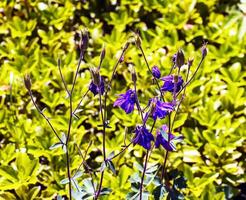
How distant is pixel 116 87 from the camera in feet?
8.24

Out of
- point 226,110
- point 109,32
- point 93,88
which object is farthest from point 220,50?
point 93,88

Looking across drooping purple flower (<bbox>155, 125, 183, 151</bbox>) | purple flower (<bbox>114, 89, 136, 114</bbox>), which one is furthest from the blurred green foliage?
purple flower (<bbox>114, 89, 136, 114</bbox>)

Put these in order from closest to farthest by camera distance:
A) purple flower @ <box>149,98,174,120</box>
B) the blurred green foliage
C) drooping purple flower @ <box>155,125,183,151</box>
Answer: purple flower @ <box>149,98,174,120</box> → drooping purple flower @ <box>155,125,183,151</box> → the blurred green foliage

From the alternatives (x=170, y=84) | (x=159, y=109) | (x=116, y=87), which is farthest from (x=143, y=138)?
(x=116, y=87)

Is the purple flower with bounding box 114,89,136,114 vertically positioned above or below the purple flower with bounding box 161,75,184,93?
below

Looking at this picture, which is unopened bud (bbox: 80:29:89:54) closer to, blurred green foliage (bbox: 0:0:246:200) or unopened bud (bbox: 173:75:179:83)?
unopened bud (bbox: 173:75:179:83)

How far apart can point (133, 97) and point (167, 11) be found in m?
1.25

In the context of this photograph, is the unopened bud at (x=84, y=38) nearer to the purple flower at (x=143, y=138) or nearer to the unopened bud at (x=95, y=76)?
the unopened bud at (x=95, y=76)

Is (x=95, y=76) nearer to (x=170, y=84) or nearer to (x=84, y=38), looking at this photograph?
(x=84, y=38)

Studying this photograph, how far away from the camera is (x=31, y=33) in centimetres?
278

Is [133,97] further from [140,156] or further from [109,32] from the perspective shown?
[109,32]

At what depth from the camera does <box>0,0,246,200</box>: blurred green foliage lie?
2.16 metres

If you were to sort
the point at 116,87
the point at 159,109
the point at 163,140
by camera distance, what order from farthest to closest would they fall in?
the point at 116,87 → the point at 163,140 → the point at 159,109

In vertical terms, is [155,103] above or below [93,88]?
below
